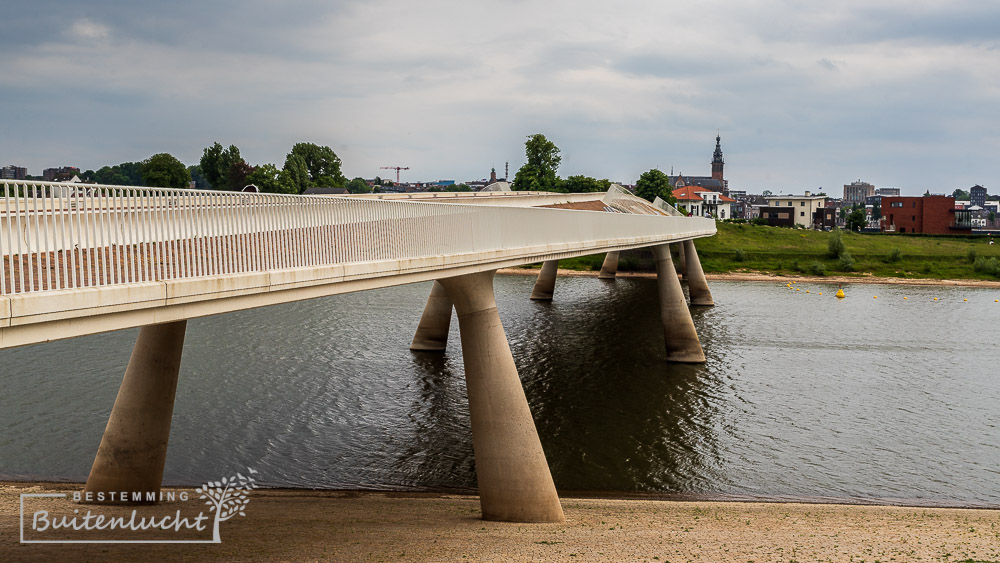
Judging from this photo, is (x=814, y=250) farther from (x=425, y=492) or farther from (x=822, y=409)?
(x=425, y=492)

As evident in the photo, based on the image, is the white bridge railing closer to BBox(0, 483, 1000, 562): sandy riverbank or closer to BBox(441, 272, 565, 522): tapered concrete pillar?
BBox(441, 272, 565, 522): tapered concrete pillar

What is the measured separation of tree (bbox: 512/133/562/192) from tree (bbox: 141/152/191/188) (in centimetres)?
4871

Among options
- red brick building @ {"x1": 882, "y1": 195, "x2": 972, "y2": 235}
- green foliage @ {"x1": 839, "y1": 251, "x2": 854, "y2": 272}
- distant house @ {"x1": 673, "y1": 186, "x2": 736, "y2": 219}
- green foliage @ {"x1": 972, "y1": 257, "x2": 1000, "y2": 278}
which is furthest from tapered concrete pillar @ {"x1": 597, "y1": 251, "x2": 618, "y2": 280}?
distant house @ {"x1": 673, "y1": 186, "x2": 736, "y2": 219}

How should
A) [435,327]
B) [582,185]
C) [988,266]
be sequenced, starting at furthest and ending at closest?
[582,185], [988,266], [435,327]

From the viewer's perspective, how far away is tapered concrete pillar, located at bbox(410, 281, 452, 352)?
118 ft

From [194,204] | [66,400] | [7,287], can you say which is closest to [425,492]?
[194,204]

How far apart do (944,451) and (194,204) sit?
23.9 metres

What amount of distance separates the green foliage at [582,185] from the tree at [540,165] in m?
2.61

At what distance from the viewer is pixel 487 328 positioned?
18.1m

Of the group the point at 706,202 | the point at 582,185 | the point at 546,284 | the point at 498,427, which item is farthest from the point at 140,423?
the point at 706,202

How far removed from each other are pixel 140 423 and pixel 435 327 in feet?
64.1

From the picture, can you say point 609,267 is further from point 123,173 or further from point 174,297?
point 123,173

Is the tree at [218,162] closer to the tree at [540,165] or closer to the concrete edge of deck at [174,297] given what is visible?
the tree at [540,165]

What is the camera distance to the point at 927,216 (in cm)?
11806
